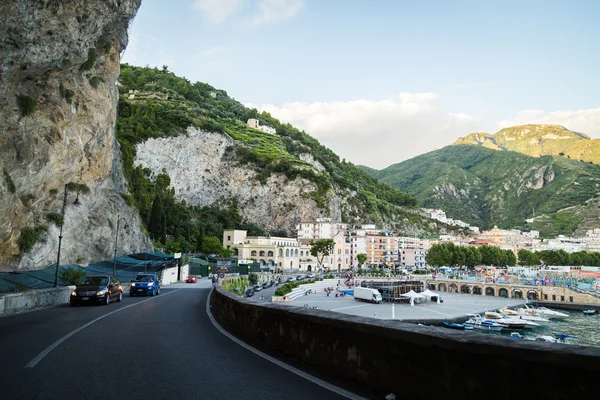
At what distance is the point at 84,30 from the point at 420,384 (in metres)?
27.5

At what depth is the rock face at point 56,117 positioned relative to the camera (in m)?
22.0

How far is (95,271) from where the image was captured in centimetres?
3312

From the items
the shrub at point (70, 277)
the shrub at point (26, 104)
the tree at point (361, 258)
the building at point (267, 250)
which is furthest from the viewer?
the tree at point (361, 258)

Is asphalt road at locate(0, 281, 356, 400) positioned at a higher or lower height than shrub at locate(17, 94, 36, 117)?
lower

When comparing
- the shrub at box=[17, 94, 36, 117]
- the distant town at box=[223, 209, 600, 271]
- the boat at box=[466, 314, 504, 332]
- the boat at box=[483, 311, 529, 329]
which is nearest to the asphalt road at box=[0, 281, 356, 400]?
the shrub at box=[17, 94, 36, 117]

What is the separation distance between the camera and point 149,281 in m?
28.2

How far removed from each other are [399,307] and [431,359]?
6746cm

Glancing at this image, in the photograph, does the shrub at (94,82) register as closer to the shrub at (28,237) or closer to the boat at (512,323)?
the shrub at (28,237)

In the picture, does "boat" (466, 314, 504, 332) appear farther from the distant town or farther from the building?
the distant town

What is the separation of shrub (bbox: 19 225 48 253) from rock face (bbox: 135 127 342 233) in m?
82.0

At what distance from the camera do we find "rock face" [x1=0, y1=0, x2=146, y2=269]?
22.0 metres

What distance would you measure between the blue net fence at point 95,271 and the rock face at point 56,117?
4.27 metres

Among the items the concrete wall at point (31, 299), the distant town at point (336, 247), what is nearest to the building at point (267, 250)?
the distant town at point (336, 247)

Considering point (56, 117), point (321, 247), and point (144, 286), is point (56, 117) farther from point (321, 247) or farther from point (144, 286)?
point (321, 247)
